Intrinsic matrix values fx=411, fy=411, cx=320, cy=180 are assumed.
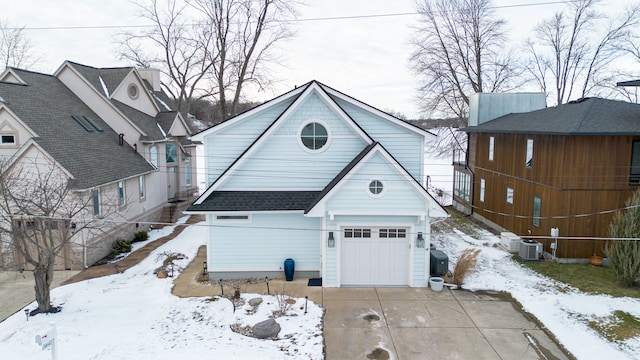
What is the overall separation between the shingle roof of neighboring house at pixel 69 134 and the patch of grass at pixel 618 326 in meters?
16.9

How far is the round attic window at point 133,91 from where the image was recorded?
2344cm

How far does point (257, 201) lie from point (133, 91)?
46.6ft

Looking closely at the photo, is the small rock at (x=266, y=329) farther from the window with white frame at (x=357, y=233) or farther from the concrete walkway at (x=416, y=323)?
the window with white frame at (x=357, y=233)

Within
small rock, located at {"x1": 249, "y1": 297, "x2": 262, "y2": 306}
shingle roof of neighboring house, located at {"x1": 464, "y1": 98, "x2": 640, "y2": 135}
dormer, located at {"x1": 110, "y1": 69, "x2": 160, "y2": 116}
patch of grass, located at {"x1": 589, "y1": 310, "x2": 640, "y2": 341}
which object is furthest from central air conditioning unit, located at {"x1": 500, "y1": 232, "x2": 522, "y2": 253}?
dormer, located at {"x1": 110, "y1": 69, "x2": 160, "y2": 116}

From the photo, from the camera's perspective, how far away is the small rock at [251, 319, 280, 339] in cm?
1028

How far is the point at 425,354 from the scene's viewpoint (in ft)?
31.4

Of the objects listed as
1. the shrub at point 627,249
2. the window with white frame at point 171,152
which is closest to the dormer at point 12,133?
the window with white frame at point 171,152

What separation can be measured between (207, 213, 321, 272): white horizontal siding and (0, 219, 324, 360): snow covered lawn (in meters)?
1.86

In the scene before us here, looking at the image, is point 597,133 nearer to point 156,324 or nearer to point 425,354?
point 425,354

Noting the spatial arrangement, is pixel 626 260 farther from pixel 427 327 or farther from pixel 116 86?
pixel 116 86

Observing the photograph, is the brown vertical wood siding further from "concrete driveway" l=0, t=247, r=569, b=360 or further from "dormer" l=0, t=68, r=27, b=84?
"dormer" l=0, t=68, r=27, b=84

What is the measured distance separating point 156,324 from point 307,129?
304 inches

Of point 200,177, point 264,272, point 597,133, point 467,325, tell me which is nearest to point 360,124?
point 264,272

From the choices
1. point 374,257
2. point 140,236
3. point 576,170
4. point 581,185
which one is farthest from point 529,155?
point 140,236
